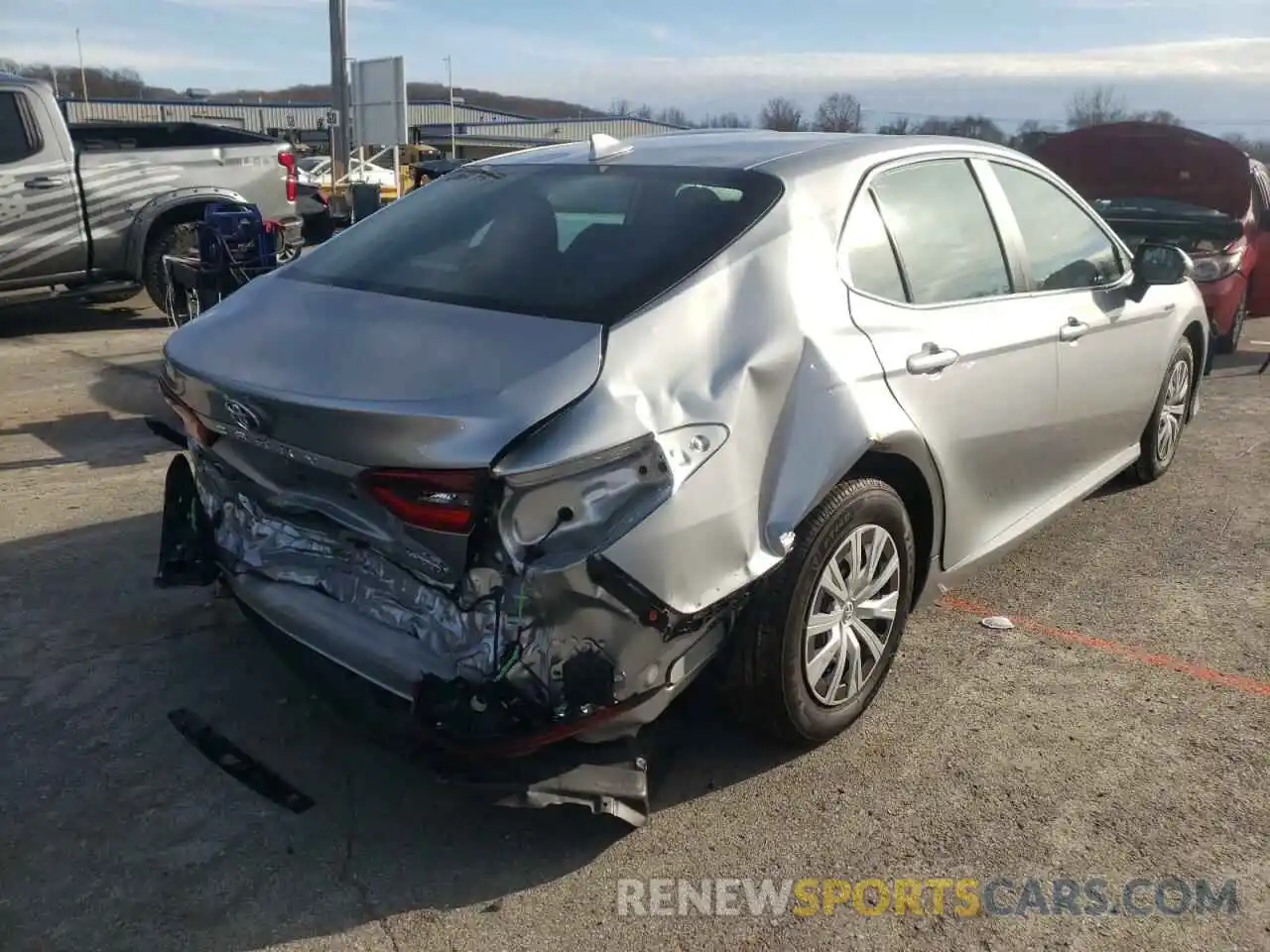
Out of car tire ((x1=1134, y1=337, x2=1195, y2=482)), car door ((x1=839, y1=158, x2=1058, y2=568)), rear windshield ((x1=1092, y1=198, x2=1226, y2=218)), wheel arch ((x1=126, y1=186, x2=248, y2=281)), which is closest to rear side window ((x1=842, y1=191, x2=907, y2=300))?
car door ((x1=839, y1=158, x2=1058, y2=568))

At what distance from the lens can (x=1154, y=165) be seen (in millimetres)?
9469

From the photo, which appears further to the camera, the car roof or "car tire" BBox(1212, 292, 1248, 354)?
"car tire" BBox(1212, 292, 1248, 354)

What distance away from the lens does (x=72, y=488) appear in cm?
534

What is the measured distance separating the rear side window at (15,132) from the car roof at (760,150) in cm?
686

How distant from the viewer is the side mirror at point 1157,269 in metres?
4.64

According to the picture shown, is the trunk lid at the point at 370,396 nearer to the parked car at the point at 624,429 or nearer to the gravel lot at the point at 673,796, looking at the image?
the parked car at the point at 624,429

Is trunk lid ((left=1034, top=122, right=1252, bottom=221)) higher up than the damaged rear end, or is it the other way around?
trunk lid ((left=1034, top=122, right=1252, bottom=221))

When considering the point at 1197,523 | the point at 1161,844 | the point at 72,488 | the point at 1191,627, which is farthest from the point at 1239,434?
the point at 72,488

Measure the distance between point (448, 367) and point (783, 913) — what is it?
4.89 ft

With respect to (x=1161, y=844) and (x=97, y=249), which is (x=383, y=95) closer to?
(x=97, y=249)

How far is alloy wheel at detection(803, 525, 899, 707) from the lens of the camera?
9.90 feet

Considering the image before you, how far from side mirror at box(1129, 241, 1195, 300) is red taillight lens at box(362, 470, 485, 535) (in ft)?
11.2

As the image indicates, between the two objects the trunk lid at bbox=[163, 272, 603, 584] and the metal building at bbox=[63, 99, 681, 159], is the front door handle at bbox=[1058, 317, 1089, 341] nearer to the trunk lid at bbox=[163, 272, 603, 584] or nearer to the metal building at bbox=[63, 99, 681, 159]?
the trunk lid at bbox=[163, 272, 603, 584]

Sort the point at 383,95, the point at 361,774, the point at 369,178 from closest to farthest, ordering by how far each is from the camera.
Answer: the point at 361,774 → the point at 383,95 → the point at 369,178
